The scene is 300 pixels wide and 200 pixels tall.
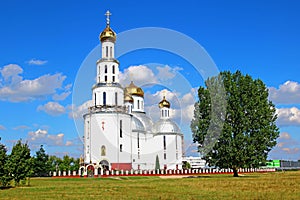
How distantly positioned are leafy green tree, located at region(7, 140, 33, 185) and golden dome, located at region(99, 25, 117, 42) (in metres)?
37.4

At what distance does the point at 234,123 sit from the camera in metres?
46.1

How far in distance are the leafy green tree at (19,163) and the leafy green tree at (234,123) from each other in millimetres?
20792

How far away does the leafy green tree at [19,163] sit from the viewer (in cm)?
3153

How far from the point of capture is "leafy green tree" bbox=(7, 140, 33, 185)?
31531mm

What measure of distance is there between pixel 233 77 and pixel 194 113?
639 cm

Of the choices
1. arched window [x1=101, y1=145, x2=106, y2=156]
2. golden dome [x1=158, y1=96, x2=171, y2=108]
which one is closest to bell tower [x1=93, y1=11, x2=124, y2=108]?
arched window [x1=101, y1=145, x2=106, y2=156]

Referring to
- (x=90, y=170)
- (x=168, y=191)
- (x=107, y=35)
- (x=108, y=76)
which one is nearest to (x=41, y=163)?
(x=90, y=170)

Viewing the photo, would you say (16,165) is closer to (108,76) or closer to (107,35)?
(108,76)

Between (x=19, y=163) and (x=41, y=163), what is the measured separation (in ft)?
104

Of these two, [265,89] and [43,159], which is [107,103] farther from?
[265,89]

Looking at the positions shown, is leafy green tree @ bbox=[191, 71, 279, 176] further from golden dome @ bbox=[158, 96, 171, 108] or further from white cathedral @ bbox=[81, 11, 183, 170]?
golden dome @ bbox=[158, 96, 171, 108]

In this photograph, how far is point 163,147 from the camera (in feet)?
274

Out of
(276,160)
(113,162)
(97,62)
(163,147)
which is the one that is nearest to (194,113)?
(113,162)

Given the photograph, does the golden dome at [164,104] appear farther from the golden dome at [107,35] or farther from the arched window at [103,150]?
the arched window at [103,150]
